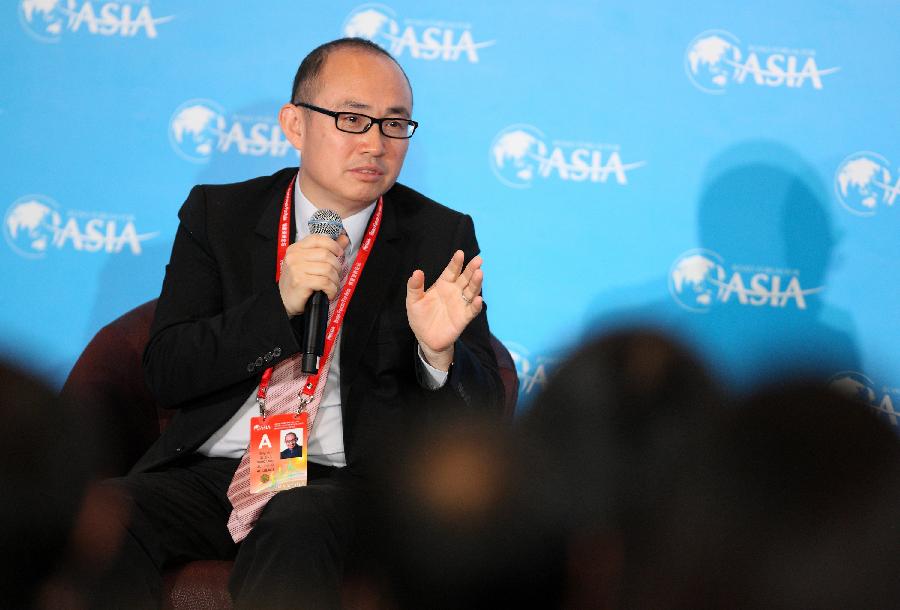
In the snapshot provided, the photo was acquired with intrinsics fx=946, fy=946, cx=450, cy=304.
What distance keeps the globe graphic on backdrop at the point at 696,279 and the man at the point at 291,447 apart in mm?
1778

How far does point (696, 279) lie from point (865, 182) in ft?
2.24

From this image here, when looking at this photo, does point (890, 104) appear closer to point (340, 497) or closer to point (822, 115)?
point (822, 115)

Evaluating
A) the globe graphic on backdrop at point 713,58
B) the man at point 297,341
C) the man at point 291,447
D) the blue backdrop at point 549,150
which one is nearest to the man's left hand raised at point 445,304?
the man at point 297,341

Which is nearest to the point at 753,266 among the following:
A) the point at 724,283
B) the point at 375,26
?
the point at 724,283

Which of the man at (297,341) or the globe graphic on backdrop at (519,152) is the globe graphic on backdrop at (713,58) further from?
the man at (297,341)

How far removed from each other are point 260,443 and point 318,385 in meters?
0.18

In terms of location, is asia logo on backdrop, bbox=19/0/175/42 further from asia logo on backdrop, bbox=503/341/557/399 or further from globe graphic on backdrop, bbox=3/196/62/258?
asia logo on backdrop, bbox=503/341/557/399

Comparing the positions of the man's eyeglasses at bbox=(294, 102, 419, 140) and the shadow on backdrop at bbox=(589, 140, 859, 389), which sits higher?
the man's eyeglasses at bbox=(294, 102, 419, 140)

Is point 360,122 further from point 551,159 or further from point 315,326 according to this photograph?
point 551,159

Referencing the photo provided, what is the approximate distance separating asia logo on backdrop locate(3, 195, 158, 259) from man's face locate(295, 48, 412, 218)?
1.37 meters

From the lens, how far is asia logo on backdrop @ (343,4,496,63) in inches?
133

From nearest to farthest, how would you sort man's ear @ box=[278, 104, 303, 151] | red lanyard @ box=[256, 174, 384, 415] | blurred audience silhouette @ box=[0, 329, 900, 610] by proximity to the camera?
blurred audience silhouette @ box=[0, 329, 900, 610]
red lanyard @ box=[256, 174, 384, 415]
man's ear @ box=[278, 104, 303, 151]

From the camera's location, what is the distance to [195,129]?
344 cm

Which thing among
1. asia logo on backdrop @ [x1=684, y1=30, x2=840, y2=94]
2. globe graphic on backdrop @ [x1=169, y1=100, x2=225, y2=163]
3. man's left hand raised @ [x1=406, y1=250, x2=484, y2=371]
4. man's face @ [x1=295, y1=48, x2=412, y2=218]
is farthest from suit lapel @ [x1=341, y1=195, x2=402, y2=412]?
asia logo on backdrop @ [x1=684, y1=30, x2=840, y2=94]
